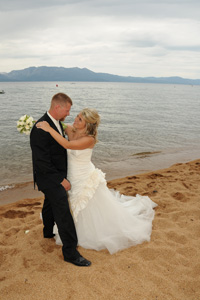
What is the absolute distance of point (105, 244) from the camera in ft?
14.8

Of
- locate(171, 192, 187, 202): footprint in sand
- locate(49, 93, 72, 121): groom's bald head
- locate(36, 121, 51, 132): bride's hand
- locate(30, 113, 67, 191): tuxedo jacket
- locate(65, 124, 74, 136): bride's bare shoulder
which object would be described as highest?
locate(49, 93, 72, 121): groom's bald head

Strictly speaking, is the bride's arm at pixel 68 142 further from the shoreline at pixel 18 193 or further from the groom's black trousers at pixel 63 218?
the shoreline at pixel 18 193

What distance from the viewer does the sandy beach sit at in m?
3.46

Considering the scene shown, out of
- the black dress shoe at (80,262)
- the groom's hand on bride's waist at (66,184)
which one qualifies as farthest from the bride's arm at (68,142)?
the black dress shoe at (80,262)

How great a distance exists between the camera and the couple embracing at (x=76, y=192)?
13.1ft

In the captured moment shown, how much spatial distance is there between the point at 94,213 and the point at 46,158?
5.08 feet

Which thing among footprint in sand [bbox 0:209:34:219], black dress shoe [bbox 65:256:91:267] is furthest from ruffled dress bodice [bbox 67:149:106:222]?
footprint in sand [bbox 0:209:34:219]

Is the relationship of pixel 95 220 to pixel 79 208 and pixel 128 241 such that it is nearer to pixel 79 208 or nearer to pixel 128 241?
pixel 79 208

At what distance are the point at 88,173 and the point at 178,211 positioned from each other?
2666 mm

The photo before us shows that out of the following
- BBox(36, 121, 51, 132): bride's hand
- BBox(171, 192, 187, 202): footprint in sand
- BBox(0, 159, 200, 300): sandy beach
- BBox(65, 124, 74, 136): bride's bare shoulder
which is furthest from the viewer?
BBox(171, 192, 187, 202): footprint in sand

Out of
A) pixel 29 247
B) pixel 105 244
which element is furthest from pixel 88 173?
pixel 29 247

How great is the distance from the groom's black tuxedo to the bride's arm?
68 mm

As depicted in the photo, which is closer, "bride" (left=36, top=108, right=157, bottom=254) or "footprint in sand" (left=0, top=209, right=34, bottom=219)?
"bride" (left=36, top=108, right=157, bottom=254)

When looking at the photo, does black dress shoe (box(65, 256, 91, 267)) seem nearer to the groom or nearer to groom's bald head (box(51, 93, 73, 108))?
the groom
